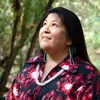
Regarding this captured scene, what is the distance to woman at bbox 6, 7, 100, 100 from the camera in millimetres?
1415

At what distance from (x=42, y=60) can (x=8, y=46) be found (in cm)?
300

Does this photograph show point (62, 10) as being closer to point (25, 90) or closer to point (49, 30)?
point (49, 30)

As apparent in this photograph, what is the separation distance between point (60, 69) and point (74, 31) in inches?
7.8

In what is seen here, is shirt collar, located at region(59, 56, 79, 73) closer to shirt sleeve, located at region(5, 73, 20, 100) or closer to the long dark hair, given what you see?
the long dark hair

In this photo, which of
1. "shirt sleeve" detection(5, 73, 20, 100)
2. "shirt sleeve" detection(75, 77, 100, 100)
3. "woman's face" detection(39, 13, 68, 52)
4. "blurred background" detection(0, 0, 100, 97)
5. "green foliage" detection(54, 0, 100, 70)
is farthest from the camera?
"green foliage" detection(54, 0, 100, 70)

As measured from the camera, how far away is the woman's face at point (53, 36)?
1510 mm

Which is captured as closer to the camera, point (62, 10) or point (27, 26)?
point (62, 10)

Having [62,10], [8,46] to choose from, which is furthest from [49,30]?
[8,46]

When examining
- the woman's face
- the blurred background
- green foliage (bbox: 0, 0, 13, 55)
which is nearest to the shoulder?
the woman's face

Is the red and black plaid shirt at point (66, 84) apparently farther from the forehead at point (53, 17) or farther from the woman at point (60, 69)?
the forehead at point (53, 17)

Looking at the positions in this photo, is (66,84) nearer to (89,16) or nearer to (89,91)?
(89,91)

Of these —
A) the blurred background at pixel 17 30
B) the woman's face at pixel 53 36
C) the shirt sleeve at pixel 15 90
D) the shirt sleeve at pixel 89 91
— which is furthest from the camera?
the blurred background at pixel 17 30

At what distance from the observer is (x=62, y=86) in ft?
4.70

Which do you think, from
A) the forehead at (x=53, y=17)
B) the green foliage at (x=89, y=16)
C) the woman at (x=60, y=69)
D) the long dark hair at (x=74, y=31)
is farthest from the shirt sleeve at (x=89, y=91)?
the green foliage at (x=89, y=16)
